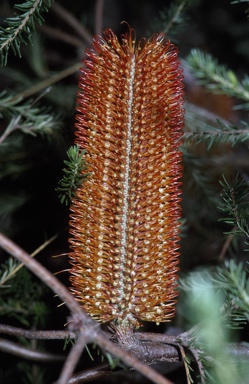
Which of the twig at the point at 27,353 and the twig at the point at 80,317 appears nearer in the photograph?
the twig at the point at 80,317

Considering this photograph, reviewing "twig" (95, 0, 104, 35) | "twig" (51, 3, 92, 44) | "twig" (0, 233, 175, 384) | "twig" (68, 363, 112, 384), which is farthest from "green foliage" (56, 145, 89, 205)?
"twig" (51, 3, 92, 44)

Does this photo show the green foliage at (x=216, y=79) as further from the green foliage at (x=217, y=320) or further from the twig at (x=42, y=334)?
the twig at (x=42, y=334)

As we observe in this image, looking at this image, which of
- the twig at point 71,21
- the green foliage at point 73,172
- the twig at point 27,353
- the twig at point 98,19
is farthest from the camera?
the twig at point 71,21

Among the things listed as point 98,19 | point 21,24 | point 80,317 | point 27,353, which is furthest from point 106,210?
point 98,19

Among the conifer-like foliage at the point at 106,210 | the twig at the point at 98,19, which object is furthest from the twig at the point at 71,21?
the twig at the point at 98,19

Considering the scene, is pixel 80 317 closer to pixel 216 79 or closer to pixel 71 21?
pixel 216 79

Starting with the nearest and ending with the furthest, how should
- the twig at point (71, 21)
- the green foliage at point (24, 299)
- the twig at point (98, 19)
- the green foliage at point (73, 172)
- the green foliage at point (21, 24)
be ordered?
1. the green foliage at point (73, 172)
2. the green foliage at point (21, 24)
3. the green foliage at point (24, 299)
4. the twig at point (98, 19)
5. the twig at point (71, 21)
